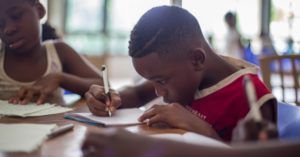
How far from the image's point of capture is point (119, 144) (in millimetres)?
461

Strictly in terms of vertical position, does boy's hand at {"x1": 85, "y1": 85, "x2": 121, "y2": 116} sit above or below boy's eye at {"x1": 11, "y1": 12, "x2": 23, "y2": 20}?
below

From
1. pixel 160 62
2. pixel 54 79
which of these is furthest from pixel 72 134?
pixel 54 79

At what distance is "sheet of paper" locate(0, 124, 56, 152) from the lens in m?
0.58

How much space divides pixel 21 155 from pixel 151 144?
20cm

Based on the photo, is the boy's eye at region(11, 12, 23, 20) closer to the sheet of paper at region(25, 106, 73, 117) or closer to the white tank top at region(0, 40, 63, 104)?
the white tank top at region(0, 40, 63, 104)

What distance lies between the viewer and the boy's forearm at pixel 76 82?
1.23 m

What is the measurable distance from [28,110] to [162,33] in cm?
38

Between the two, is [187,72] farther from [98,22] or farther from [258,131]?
[98,22]

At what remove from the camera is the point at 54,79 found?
1.18 meters

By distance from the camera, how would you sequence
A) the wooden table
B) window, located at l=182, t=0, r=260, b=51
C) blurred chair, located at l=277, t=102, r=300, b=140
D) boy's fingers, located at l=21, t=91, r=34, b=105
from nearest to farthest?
the wooden table < blurred chair, located at l=277, t=102, r=300, b=140 < boy's fingers, located at l=21, t=91, r=34, b=105 < window, located at l=182, t=0, r=260, b=51

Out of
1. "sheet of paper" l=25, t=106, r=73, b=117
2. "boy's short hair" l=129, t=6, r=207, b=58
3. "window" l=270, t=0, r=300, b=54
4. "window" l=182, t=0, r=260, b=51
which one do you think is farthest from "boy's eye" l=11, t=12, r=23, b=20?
"window" l=270, t=0, r=300, b=54

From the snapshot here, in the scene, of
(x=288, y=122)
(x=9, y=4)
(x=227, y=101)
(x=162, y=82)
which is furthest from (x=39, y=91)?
(x=288, y=122)

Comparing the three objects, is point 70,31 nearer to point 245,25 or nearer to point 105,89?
point 245,25

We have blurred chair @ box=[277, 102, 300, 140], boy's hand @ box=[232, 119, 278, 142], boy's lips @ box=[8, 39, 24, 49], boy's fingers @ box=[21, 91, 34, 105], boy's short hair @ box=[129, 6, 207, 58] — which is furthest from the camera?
boy's lips @ box=[8, 39, 24, 49]
